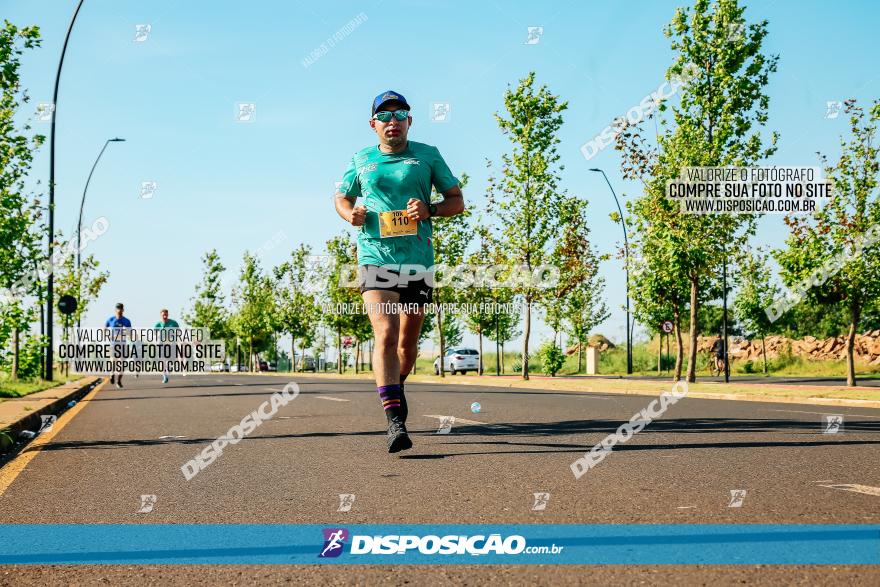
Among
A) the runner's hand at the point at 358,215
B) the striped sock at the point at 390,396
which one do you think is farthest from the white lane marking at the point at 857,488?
Result: the runner's hand at the point at 358,215

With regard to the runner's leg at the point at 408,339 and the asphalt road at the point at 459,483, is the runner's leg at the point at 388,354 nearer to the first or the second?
the runner's leg at the point at 408,339

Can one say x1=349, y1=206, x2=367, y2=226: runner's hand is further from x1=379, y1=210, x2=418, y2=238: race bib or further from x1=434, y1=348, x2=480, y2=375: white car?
x1=434, y1=348, x2=480, y2=375: white car

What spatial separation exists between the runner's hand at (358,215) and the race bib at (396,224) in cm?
14

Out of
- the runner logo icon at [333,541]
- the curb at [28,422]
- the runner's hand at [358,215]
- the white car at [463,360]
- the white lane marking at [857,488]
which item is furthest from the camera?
the white car at [463,360]

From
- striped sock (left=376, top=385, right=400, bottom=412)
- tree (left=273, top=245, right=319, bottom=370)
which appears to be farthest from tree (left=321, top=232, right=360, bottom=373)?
striped sock (left=376, top=385, right=400, bottom=412)

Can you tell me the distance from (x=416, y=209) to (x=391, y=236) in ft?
1.14

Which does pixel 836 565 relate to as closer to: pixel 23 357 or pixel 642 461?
pixel 642 461

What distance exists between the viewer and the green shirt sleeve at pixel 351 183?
6984mm

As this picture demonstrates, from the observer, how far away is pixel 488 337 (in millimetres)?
59062

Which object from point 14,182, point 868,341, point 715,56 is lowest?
point 868,341

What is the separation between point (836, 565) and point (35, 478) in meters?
5.37

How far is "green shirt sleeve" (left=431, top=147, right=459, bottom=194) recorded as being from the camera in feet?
22.8

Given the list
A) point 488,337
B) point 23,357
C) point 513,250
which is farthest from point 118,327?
point 488,337

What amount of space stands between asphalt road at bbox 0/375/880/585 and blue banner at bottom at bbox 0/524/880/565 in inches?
5.4
